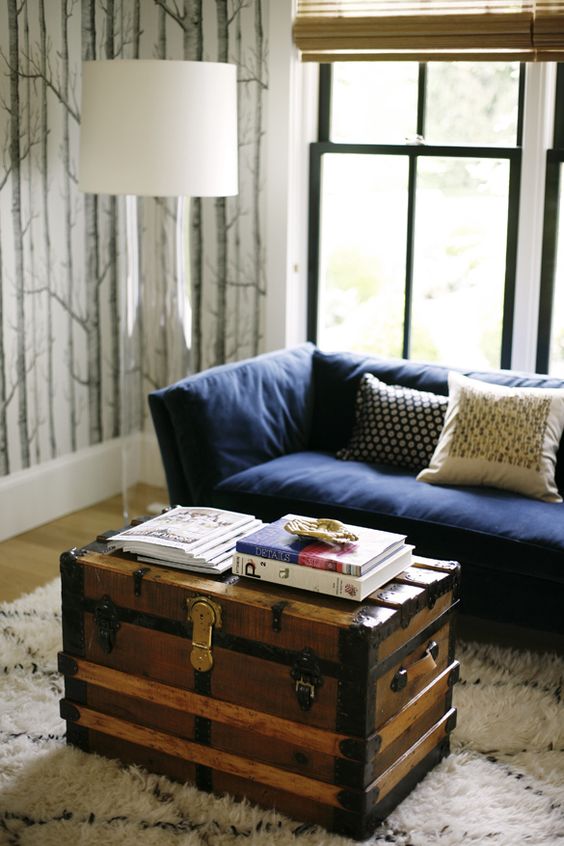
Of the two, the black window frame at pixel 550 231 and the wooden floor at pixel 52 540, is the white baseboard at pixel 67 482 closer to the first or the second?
the wooden floor at pixel 52 540

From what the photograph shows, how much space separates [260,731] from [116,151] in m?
2.19

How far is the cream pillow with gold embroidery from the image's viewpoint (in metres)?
3.39

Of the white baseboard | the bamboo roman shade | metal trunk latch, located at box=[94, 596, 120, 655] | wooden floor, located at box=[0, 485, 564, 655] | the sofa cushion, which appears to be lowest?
wooden floor, located at box=[0, 485, 564, 655]

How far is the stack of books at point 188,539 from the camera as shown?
256 cm

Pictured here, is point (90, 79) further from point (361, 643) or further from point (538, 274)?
point (361, 643)

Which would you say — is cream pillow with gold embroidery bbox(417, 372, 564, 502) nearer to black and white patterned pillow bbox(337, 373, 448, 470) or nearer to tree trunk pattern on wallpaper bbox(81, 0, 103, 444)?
black and white patterned pillow bbox(337, 373, 448, 470)


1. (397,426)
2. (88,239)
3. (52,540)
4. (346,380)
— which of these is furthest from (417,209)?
(52,540)

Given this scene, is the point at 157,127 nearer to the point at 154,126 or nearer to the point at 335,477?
the point at 154,126

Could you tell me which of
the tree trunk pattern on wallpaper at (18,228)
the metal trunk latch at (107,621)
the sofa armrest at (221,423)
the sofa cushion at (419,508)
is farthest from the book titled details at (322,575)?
the tree trunk pattern on wallpaper at (18,228)

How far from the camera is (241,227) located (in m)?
4.50

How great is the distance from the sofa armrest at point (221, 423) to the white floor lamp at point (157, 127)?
26.9 inches

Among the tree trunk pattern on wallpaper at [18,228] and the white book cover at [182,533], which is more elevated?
the tree trunk pattern on wallpaper at [18,228]

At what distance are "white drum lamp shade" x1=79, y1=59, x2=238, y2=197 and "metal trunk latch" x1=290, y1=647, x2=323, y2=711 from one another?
2.01m

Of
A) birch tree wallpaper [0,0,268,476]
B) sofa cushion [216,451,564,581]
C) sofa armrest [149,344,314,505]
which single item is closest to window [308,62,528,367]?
birch tree wallpaper [0,0,268,476]
